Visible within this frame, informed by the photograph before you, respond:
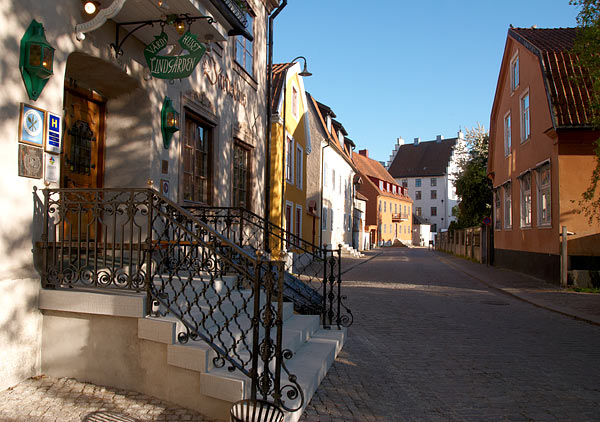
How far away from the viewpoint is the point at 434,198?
3351 inches

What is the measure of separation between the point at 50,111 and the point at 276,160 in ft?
39.9

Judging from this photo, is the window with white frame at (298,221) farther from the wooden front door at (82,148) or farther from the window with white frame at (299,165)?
the wooden front door at (82,148)

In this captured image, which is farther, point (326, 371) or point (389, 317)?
point (389, 317)

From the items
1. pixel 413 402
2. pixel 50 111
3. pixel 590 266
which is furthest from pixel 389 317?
pixel 590 266

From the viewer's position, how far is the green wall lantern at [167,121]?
767 centimetres

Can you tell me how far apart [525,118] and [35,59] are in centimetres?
1904

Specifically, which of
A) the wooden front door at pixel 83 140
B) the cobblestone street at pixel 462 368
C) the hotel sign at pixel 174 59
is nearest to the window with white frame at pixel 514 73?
the cobblestone street at pixel 462 368

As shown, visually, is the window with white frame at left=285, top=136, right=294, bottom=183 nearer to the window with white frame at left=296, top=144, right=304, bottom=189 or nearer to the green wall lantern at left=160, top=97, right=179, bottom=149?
the window with white frame at left=296, top=144, right=304, bottom=189

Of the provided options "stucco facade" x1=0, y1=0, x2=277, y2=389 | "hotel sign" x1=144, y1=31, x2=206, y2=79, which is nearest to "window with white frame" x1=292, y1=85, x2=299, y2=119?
"stucco facade" x1=0, y1=0, x2=277, y2=389

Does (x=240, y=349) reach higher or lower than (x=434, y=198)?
lower

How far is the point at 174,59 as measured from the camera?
6730 mm

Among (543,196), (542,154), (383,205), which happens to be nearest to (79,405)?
(543,196)

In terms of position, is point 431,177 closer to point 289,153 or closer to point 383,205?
point 383,205

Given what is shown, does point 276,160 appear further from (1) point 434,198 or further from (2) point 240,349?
(1) point 434,198
